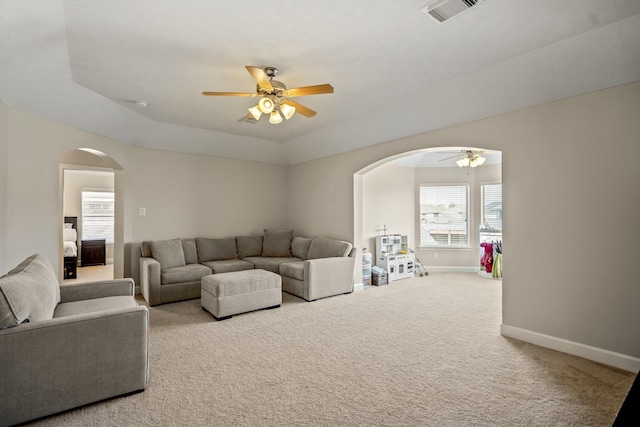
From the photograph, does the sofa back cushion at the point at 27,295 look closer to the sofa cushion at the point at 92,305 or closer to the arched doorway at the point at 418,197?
the sofa cushion at the point at 92,305

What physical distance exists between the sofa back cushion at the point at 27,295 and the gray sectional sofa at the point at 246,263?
1.96 m

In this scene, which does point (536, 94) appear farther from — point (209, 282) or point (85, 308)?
point (85, 308)

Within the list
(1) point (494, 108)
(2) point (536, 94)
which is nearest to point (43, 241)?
(1) point (494, 108)

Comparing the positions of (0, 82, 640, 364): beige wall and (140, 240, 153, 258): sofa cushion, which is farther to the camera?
(140, 240, 153, 258): sofa cushion

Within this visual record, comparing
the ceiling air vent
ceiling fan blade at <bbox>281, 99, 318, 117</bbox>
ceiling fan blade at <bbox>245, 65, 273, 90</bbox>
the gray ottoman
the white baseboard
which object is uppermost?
the ceiling air vent

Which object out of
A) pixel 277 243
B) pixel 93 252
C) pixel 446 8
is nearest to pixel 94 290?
pixel 277 243

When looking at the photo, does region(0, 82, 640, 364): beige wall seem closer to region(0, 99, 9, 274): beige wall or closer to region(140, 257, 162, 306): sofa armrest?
region(0, 99, 9, 274): beige wall

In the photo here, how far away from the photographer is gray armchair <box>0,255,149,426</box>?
1985mm

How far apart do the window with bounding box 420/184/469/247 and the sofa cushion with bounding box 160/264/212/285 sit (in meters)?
4.93

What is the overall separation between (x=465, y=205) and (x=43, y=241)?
7.61 metres

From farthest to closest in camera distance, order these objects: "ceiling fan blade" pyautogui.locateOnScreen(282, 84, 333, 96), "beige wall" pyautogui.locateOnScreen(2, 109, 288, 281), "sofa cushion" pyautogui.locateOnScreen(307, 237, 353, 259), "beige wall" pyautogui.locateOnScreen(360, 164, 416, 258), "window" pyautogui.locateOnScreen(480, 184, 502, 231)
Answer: "window" pyautogui.locateOnScreen(480, 184, 502, 231), "beige wall" pyautogui.locateOnScreen(360, 164, 416, 258), "sofa cushion" pyautogui.locateOnScreen(307, 237, 353, 259), "beige wall" pyautogui.locateOnScreen(2, 109, 288, 281), "ceiling fan blade" pyautogui.locateOnScreen(282, 84, 333, 96)

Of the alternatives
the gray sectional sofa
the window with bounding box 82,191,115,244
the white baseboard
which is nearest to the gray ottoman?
the gray sectional sofa

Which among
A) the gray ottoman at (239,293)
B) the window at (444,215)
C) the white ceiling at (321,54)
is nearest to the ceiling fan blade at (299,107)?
the white ceiling at (321,54)

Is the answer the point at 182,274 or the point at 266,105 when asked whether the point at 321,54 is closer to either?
the point at 266,105
